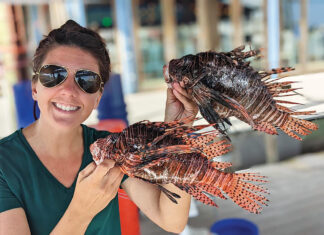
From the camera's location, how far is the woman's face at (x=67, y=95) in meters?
0.93

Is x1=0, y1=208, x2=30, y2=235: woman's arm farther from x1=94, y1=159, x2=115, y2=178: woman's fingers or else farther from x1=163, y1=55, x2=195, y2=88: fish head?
x1=163, y1=55, x2=195, y2=88: fish head

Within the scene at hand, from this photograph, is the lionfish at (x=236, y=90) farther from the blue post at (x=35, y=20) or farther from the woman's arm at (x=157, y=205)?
the blue post at (x=35, y=20)

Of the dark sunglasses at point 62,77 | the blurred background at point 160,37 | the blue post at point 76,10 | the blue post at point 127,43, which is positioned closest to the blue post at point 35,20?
the blurred background at point 160,37

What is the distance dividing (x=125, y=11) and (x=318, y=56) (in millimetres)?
4602

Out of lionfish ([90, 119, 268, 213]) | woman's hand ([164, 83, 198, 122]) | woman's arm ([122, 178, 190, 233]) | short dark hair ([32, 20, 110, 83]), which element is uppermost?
short dark hair ([32, 20, 110, 83])

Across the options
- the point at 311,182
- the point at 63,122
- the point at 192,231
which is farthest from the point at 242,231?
the point at 311,182

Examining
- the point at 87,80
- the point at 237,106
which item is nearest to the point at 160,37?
the point at 87,80

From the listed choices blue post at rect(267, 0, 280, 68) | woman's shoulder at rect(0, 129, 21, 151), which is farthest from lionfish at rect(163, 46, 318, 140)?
blue post at rect(267, 0, 280, 68)

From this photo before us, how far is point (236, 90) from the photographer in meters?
0.89

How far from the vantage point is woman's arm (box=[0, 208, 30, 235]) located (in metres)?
0.90

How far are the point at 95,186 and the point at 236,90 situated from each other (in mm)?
474

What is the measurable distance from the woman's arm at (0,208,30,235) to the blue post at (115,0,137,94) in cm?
652

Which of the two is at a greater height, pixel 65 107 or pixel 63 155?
pixel 65 107

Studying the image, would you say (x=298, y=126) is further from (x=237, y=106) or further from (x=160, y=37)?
(x=160, y=37)
